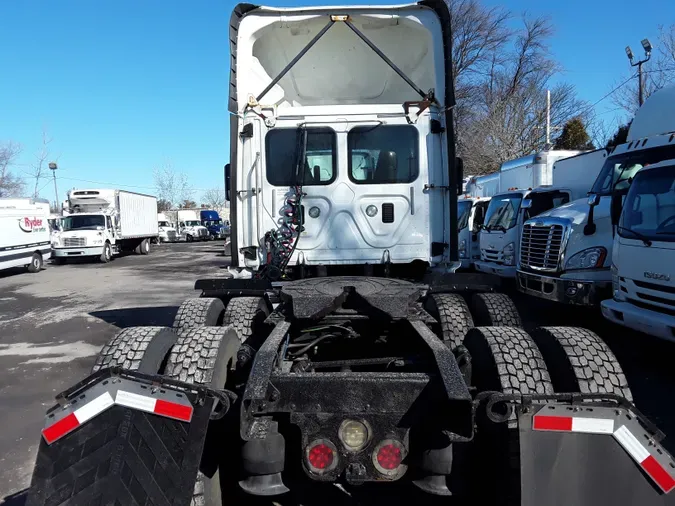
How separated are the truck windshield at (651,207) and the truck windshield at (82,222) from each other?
23699mm

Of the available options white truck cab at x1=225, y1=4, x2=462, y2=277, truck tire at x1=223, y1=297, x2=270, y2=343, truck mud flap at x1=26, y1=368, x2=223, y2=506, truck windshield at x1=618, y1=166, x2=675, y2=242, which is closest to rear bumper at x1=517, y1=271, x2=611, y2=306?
truck windshield at x1=618, y1=166, x2=675, y2=242

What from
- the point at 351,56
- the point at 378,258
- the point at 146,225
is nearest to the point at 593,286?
the point at 378,258

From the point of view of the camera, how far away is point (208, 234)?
49.6 metres

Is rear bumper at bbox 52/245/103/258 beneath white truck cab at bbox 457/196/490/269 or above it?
beneath

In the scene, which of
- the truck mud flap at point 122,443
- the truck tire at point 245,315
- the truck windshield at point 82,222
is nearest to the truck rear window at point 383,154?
the truck tire at point 245,315

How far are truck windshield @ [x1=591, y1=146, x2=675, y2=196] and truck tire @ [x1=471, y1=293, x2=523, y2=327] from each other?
14.1 ft

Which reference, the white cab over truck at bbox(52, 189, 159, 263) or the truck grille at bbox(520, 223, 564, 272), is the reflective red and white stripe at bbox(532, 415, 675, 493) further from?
the white cab over truck at bbox(52, 189, 159, 263)

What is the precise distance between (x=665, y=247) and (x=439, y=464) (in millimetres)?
4623

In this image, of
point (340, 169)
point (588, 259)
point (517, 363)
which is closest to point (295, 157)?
point (340, 169)

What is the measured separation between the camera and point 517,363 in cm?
285

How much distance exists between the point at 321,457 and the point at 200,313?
246 cm

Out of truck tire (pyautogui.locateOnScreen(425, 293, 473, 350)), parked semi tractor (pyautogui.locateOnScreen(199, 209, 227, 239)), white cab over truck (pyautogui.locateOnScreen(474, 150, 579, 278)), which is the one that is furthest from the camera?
parked semi tractor (pyautogui.locateOnScreen(199, 209, 227, 239))

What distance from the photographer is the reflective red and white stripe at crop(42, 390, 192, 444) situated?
7.59 ft

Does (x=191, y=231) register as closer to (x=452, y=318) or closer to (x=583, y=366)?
(x=452, y=318)
